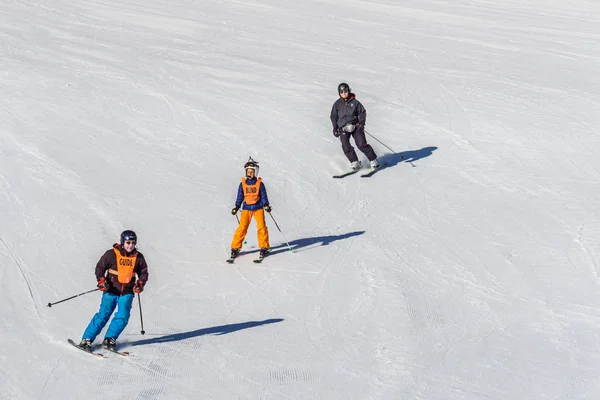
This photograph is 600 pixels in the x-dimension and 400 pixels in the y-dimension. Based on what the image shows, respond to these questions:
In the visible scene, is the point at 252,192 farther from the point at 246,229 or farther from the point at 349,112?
the point at 349,112

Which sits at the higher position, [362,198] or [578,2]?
[578,2]

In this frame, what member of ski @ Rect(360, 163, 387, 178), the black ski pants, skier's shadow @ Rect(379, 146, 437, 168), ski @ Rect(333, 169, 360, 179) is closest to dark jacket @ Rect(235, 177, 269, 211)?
ski @ Rect(333, 169, 360, 179)

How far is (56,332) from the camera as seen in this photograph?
10.6m

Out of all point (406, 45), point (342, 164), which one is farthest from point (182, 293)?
point (406, 45)

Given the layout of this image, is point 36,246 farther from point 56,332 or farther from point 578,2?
point 578,2

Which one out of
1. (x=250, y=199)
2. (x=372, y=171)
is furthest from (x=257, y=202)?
(x=372, y=171)

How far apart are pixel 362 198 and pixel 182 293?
15.4 feet

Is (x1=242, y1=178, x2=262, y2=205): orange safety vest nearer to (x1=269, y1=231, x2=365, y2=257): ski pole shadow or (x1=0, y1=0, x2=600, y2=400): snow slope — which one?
(x1=0, y1=0, x2=600, y2=400): snow slope

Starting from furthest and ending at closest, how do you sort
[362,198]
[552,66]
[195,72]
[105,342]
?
[552,66]
[195,72]
[362,198]
[105,342]

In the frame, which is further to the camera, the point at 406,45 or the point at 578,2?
the point at 578,2

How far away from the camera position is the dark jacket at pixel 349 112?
16.3 m

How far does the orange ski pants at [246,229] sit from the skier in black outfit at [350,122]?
13.4 ft

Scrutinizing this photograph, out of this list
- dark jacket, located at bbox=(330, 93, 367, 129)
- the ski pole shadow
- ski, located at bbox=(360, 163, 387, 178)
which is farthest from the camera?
ski, located at bbox=(360, 163, 387, 178)

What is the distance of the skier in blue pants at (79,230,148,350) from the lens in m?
9.83
